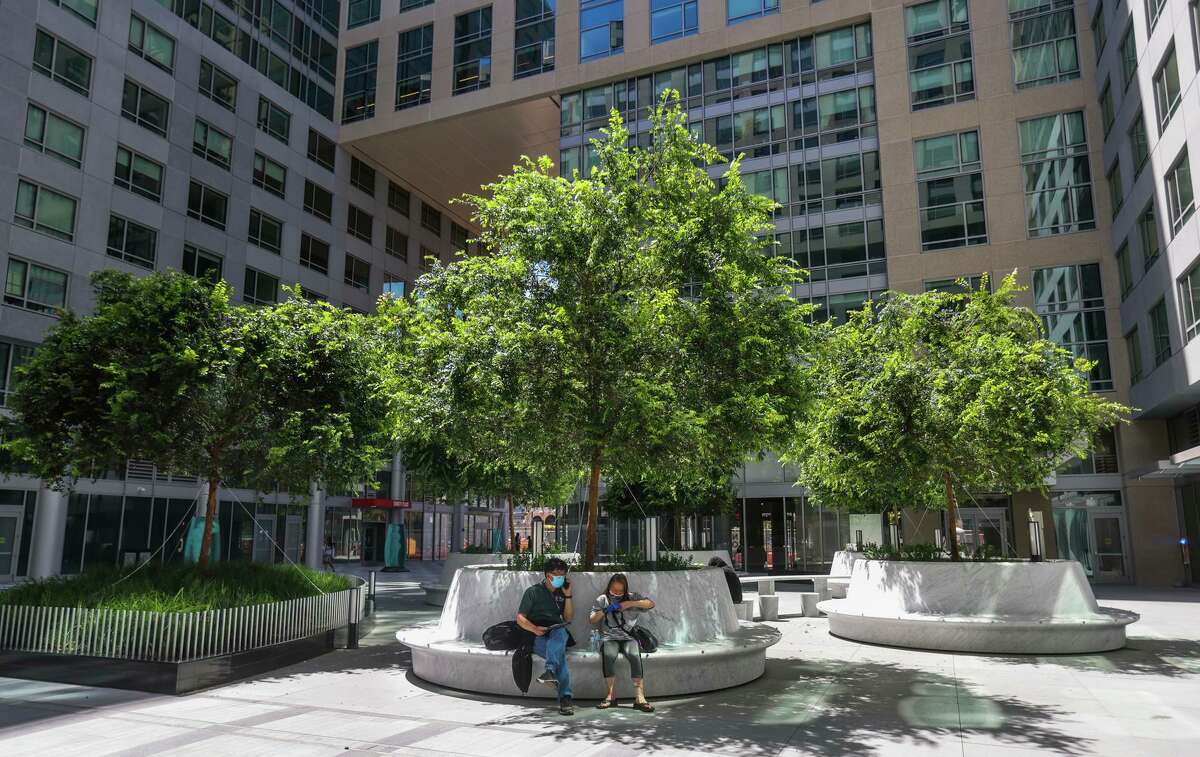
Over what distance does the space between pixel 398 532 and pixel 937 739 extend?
33824 millimetres

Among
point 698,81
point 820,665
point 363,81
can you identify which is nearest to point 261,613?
point 820,665

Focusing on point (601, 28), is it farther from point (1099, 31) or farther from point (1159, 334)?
point (1159, 334)

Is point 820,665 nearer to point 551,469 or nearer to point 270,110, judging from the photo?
point 551,469

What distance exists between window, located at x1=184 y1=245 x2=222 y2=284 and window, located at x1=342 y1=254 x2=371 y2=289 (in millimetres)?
9096

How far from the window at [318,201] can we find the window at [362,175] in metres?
2.49

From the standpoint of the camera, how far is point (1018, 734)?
823 cm

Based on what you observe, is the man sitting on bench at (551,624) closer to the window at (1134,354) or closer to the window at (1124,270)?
the window at (1134,354)

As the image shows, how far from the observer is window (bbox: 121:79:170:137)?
106ft

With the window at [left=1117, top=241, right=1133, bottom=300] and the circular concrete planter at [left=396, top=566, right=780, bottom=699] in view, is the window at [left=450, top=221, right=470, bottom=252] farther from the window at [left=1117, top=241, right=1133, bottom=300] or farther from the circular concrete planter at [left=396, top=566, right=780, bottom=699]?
the circular concrete planter at [left=396, top=566, right=780, bottom=699]

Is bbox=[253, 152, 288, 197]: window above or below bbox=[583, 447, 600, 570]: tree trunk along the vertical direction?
above

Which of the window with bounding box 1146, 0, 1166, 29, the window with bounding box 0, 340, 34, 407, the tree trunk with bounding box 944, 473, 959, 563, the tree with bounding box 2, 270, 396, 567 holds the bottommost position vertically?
the tree trunk with bounding box 944, 473, 959, 563

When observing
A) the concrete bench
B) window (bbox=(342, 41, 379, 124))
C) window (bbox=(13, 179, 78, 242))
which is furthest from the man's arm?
window (bbox=(342, 41, 379, 124))

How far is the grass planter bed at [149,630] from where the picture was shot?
34.2 feet

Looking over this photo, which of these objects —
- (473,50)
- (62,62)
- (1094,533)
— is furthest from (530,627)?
(473,50)
